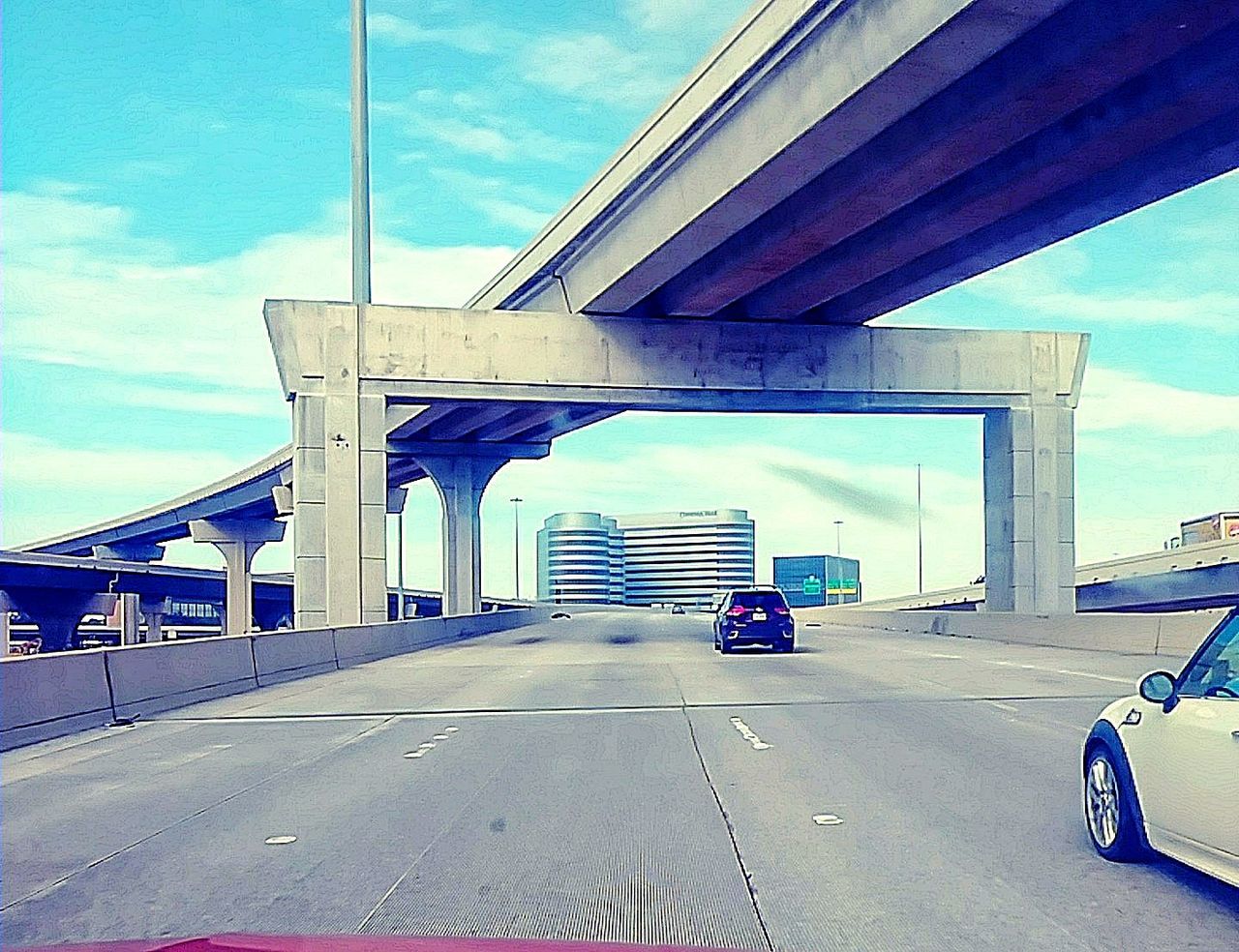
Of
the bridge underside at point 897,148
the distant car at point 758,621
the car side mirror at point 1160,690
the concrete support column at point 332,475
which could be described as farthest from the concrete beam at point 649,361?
the car side mirror at point 1160,690

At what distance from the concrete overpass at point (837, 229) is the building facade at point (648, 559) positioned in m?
144

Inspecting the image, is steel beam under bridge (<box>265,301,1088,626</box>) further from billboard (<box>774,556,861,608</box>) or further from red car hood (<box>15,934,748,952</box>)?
billboard (<box>774,556,861,608</box>)

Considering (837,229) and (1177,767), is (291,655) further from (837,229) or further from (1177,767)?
(1177,767)

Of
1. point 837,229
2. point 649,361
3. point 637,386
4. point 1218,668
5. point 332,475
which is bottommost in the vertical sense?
point 1218,668

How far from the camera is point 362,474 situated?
124ft

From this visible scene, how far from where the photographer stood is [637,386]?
38500mm

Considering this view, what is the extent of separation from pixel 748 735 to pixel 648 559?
183959mm

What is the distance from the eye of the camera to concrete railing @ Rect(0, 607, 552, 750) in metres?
14.9

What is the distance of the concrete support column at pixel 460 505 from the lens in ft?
223

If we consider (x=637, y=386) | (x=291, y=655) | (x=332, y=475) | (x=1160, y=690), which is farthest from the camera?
(x=637, y=386)

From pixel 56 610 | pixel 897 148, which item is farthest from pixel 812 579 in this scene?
pixel 897 148

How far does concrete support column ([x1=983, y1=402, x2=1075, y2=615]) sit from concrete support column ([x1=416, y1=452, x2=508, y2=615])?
31.5m

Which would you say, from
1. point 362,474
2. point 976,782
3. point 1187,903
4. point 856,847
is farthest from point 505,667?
point 1187,903

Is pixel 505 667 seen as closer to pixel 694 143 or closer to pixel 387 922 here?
pixel 694 143
